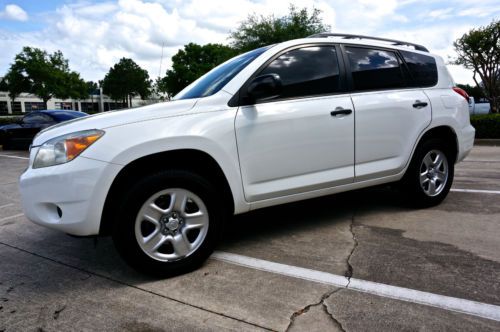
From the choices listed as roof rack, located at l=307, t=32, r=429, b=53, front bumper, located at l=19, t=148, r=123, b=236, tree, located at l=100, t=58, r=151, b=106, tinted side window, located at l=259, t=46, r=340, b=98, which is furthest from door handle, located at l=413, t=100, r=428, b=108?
tree, located at l=100, t=58, r=151, b=106

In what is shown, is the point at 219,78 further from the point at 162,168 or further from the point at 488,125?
the point at 488,125

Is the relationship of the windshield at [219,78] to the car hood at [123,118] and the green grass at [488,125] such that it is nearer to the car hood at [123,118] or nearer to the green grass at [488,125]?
the car hood at [123,118]

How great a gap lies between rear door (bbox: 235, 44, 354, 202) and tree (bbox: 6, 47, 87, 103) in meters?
50.3

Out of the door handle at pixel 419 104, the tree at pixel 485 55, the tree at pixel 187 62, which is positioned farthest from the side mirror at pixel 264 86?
the tree at pixel 187 62

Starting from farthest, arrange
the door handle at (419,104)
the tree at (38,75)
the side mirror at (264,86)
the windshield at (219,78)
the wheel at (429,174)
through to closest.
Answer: the tree at (38,75)
the wheel at (429,174)
the door handle at (419,104)
the windshield at (219,78)
the side mirror at (264,86)

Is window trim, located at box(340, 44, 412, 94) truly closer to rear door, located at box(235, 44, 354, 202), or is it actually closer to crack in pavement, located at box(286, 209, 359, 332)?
rear door, located at box(235, 44, 354, 202)

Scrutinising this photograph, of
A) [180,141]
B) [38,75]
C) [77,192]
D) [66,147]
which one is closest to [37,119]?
[66,147]

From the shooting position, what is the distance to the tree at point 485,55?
19703 millimetres

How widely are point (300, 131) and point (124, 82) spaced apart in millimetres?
87655

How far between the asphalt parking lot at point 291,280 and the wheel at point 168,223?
0.50ft

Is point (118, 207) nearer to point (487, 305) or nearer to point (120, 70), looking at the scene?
point (487, 305)

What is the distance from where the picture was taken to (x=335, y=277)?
2.73 metres

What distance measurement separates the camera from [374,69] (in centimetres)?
385

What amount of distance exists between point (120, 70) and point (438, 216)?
291ft
